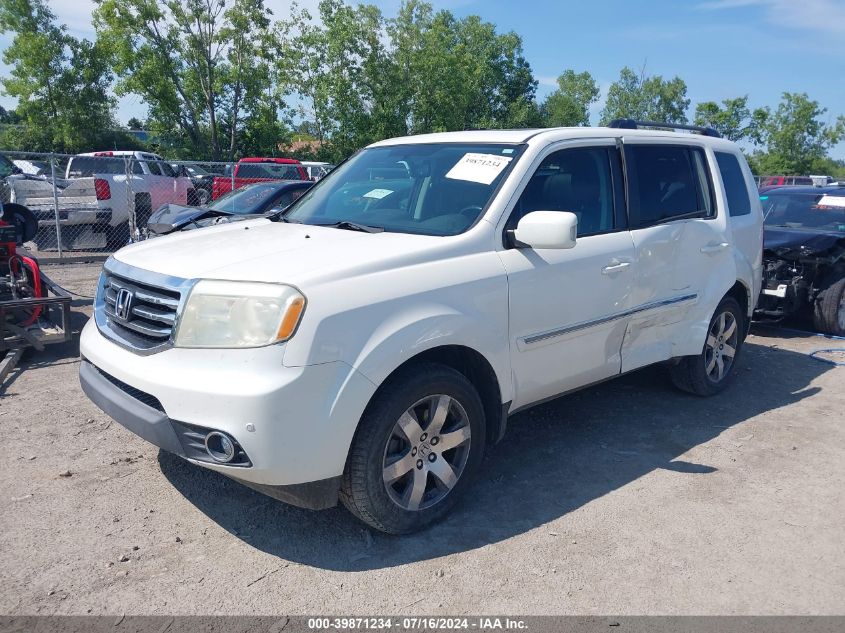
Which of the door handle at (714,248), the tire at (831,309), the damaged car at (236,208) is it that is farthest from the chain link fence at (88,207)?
the tire at (831,309)

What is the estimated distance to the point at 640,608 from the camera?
9.64 feet

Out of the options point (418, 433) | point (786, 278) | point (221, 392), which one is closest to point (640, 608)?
point (418, 433)

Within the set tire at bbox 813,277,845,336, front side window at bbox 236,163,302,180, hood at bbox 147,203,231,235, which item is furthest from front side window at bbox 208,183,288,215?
front side window at bbox 236,163,302,180

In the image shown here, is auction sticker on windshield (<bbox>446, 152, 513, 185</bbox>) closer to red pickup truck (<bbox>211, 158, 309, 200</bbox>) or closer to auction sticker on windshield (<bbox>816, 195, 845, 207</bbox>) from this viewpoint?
auction sticker on windshield (<bbox>816, 195, 845, 207</bbox>)

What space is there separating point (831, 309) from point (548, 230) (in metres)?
5.97

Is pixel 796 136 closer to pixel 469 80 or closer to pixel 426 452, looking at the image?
pixel 469 80

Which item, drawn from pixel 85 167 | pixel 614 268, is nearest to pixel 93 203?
pixel 85 167

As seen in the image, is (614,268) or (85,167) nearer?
(614,268)

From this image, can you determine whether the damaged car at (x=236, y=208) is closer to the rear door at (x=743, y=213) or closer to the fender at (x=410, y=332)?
the rear door at (x=743, y=213)

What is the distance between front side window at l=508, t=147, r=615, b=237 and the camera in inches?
157

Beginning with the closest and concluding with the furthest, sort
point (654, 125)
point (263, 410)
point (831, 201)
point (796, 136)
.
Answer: point (263, 410)
point (654, 125)
point (831, 201)
point (796, 136)

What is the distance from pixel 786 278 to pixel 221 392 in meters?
7.13

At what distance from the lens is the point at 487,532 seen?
11.5 ft

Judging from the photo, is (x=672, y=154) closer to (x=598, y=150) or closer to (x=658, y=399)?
(x=598, y=150)
